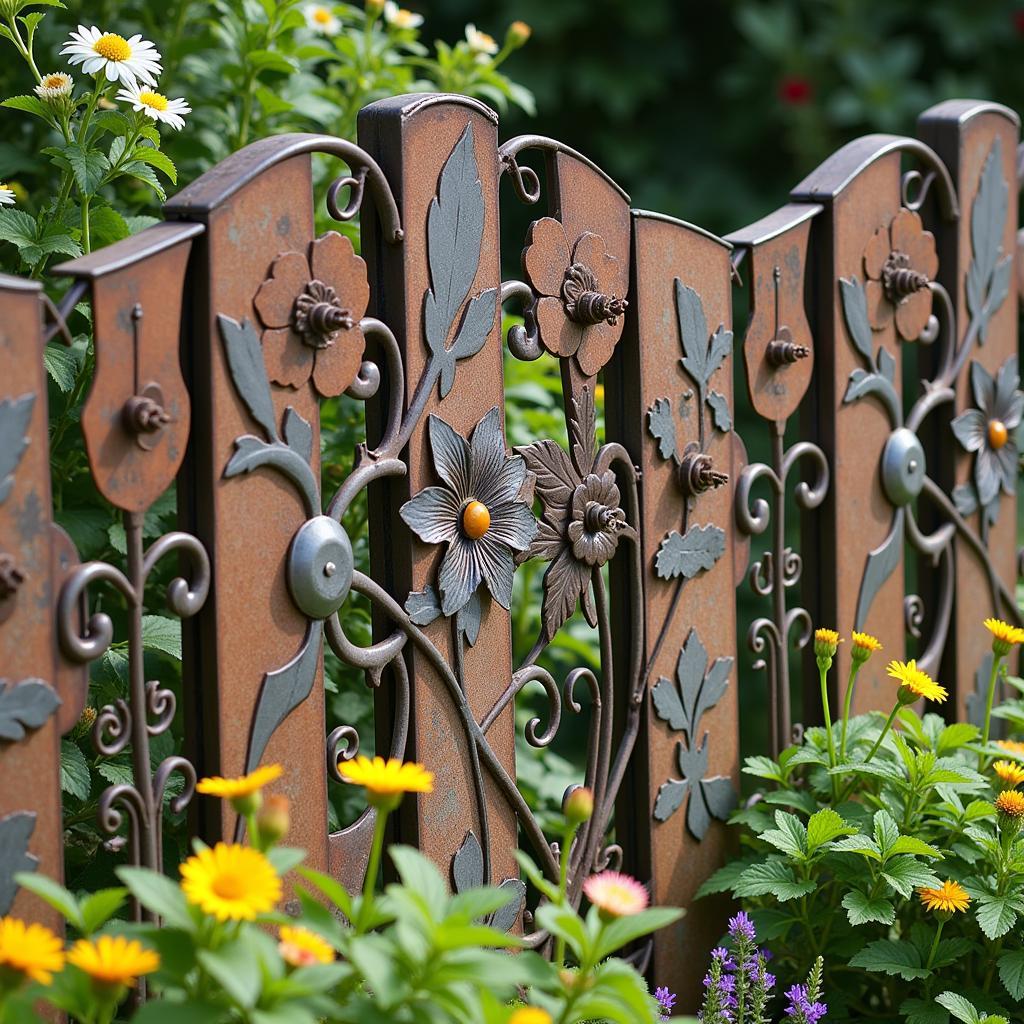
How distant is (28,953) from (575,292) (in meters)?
0.99

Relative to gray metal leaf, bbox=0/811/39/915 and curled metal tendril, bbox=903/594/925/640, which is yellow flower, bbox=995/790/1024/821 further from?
gray metal leaf, bbox=0/811/39/915

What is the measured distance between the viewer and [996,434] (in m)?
2.40

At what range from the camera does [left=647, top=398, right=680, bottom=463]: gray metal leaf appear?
1795mm

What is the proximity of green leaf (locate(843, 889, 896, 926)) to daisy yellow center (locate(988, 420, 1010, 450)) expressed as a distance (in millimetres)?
980

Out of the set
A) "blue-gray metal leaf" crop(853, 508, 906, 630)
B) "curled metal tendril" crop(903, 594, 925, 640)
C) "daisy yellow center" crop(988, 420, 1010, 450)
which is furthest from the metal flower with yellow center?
"daisy yellow center" crop(988, 420, 1010, 450)

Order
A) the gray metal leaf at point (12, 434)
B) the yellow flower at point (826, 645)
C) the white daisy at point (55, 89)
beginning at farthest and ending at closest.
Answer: the yellow flower at point (826, 645) → the white daisy at point (55, 89) → the gray metal leaf at point (12, 434)

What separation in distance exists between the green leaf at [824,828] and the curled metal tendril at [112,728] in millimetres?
840

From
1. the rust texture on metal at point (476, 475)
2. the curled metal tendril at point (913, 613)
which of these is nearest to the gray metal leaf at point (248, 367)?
the rust texture on metal at point (476, 475)

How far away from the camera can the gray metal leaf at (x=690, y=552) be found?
1.83 m

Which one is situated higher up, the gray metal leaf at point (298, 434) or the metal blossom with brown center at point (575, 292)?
the metal blossom with brown center at point (575, 292)

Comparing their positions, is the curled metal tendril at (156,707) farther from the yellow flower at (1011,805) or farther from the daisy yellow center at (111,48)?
the yellow flower at (1011,805)

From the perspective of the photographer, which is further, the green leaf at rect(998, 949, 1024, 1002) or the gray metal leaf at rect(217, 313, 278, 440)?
the green leaf at rect(998, 949, 1024, 1002)

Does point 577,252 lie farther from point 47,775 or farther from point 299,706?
point 47,775

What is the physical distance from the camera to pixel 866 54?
4094mm
